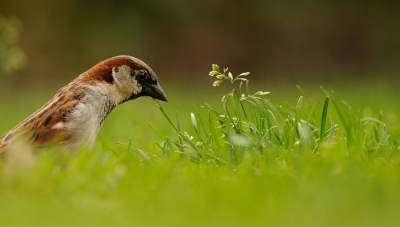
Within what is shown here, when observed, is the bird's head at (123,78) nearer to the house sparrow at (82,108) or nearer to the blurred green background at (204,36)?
the house sparrow at (82,108)

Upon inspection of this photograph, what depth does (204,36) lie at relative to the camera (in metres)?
13.9

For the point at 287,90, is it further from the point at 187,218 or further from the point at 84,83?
the point at 187,218

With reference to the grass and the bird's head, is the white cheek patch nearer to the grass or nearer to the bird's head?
the bird's head

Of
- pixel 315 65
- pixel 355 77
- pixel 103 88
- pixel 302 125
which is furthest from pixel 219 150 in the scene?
pixel 315 65

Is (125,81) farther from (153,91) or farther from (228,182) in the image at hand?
(228,182)

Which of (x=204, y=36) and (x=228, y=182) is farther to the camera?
(x=204, y=36)

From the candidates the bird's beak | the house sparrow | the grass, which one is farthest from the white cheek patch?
the grass

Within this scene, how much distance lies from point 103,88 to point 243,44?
10.2 meters

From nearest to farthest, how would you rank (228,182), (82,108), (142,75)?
1. (228,182)
2. (82,108)
3. (142,75)

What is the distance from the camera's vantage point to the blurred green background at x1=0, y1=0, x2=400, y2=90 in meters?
13.2

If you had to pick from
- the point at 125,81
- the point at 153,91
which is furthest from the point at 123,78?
the point at 153,91

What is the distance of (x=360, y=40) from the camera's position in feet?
44.5

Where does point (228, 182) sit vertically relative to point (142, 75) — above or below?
below

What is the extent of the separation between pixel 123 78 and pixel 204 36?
9988 millimetres
